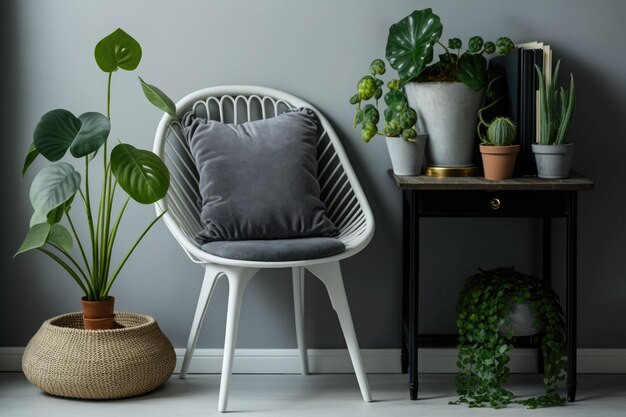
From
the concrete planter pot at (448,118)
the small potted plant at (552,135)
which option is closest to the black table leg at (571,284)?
the small potted plant at (552,135)

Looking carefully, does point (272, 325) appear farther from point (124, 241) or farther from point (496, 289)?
point (496, 289)

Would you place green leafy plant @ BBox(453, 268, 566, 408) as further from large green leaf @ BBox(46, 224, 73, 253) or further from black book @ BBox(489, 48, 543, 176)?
large green leaf @ BBox(46, 224, 73, 253)

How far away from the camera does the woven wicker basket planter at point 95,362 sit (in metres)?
2.72

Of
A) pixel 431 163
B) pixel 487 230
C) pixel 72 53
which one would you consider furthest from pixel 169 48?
pixel 487 230

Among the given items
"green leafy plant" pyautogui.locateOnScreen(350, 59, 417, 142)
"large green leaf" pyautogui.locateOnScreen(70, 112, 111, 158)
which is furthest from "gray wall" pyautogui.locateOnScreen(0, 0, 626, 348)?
"large green leaf" pyautogui.locateOnScreen(70, 112, 111, 158)

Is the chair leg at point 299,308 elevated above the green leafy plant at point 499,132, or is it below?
below

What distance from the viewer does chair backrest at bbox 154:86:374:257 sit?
9.70 ft

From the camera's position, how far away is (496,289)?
2791 millimetres

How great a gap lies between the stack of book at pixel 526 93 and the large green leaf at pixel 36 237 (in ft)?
4.70

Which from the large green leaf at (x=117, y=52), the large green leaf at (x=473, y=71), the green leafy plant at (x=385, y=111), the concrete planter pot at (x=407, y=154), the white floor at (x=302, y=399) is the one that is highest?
the large green leaf at (x=117, y=52)

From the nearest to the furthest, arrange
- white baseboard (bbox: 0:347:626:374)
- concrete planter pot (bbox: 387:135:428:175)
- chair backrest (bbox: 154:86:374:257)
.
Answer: concrete planter pot (bbox: 387:135:428:175) < chair backrest (bbox: 154:86:374:257) < white baseboard (bbox: 0:347:626:374)

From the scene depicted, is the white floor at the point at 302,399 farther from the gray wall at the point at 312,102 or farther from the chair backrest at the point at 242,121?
the chair backrest at the point at 242,121

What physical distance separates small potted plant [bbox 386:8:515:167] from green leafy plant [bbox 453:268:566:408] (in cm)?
41

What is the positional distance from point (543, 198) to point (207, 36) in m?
1.23
